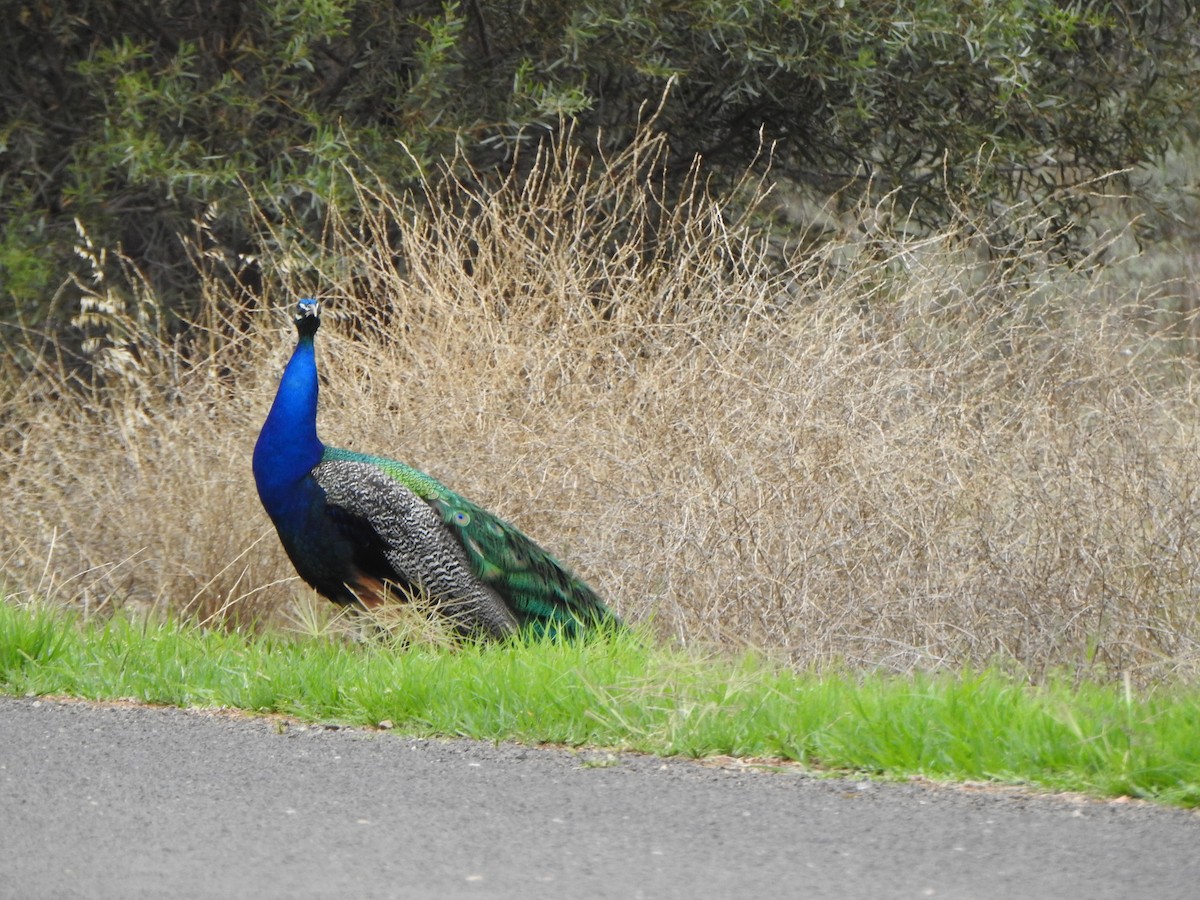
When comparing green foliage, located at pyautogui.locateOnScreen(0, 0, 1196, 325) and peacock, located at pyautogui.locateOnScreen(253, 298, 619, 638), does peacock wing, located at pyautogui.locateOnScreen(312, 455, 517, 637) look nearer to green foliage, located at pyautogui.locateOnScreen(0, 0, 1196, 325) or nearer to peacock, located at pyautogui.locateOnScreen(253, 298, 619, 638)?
peacock, located at pyautogui.locateOnScreen(253, 298, 619, 638)

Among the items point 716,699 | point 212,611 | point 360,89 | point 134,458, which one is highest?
point 360,89

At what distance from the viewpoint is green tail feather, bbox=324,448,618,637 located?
248 inches

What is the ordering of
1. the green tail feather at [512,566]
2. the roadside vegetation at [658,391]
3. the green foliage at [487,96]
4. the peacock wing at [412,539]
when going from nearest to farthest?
the roadside vegetation at [658,391] < the peacock wing at [412,539] < the green tail feather at [512,566] < the green foliage at [487,96]

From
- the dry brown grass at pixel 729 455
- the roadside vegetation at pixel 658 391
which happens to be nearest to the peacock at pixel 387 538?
the roadside vegetation at pixel 658 391

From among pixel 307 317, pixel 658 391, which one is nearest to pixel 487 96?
pixel 658 391

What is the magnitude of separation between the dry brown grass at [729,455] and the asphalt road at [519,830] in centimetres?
191

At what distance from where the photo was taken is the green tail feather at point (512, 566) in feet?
20.7

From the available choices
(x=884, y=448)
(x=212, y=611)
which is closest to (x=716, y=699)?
(x=884, y=448)

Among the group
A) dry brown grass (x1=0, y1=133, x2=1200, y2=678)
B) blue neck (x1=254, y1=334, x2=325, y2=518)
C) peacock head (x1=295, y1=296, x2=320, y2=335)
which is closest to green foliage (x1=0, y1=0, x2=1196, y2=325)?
dry brown grass (x1=0, y1=133, x2=1200, y2=678)

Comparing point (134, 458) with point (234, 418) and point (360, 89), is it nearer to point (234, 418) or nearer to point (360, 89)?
point (234, 418)

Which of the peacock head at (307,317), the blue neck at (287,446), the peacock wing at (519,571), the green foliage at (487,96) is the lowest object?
the peacock wing at (519,571)

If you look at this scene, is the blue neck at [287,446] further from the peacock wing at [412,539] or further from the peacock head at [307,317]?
the peacock head at [307,317]

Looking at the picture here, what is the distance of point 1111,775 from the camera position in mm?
3961

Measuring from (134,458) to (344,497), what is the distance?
6.33 feet
